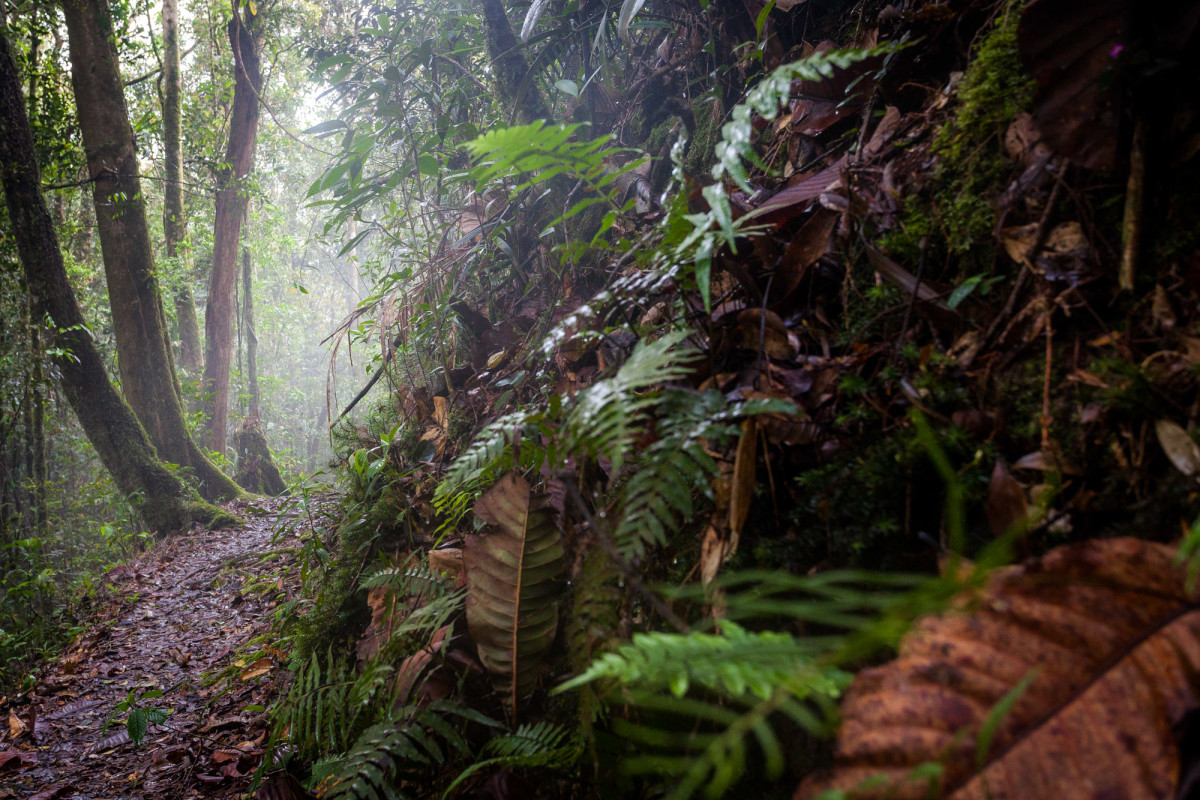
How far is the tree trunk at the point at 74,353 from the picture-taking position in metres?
5.77

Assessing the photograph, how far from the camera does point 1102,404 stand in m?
0.93

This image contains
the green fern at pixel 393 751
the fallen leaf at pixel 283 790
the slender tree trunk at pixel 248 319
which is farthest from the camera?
the slender tree trunk at pixel 248 319

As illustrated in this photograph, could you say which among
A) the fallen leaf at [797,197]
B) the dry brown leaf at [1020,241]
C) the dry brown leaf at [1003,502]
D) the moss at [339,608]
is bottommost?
the moss at [339,608]

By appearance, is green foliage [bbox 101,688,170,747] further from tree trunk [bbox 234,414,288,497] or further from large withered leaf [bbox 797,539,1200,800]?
tree trunk [bbox 234,414,288,497]

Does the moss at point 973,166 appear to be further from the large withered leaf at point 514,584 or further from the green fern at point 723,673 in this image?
the large withered leaf at point 514,584

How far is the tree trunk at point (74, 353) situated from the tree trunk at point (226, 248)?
4.45m

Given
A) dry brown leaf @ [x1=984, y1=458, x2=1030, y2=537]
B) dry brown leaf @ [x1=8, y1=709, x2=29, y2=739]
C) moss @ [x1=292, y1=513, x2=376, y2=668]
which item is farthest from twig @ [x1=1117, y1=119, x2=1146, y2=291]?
dry brown leaf @ [x1=8, y1=709, x2=29, y2=739]

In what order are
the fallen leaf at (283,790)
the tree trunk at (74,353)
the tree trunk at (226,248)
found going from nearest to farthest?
1. the fallen leaf at (283,790)
2. the tree trunk at (74,353)
3. the tree trunk at (226,248)

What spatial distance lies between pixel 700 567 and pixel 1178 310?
3.08 feet

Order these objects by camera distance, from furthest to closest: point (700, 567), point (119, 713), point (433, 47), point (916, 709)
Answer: point (433, 47)
point (119, 713)
point (700, 567)
point (916, 709)

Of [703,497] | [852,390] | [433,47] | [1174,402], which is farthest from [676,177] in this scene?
[433,47]

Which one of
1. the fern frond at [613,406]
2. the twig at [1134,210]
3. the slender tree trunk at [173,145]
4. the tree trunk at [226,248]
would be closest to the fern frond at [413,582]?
the fern frond at [613,406]

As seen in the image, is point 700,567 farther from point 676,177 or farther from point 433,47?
point 433,47

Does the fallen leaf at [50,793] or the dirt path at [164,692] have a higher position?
the dirt path at [164,692]
